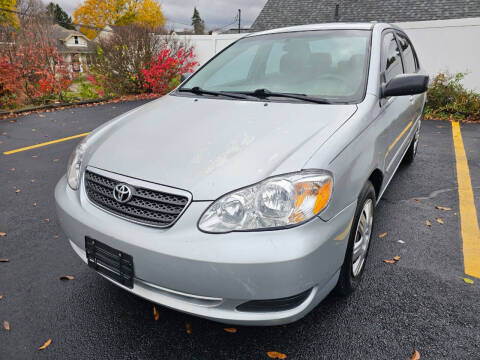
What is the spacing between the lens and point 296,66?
2719mm

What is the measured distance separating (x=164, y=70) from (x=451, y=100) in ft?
27.3

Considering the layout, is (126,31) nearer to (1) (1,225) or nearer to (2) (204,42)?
(2) (204,42)

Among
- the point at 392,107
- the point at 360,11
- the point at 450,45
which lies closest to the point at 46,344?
the point at 392,107

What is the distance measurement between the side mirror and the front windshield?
185mm

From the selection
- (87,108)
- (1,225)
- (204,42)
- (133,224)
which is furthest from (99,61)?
(133,224)

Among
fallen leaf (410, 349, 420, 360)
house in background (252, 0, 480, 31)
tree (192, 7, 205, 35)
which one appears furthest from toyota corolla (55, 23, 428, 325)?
tree (192, 7, 205, 35)

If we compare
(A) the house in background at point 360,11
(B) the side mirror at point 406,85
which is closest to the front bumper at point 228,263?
(B) the side mirror at point 406,85

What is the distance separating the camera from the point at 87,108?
352 inches

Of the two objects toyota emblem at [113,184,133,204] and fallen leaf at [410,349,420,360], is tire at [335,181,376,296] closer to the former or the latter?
fallen leaf at [410,349,420,360]

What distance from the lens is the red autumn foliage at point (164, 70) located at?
11039 millimetres

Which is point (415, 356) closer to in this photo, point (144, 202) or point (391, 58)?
point (144, 202)

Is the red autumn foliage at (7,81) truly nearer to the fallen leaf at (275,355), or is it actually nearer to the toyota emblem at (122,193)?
the toyota emblem at (122,193)

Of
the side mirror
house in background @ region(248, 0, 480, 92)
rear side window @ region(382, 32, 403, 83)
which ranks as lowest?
the side mirror

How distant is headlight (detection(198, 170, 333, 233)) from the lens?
5.03 ft
